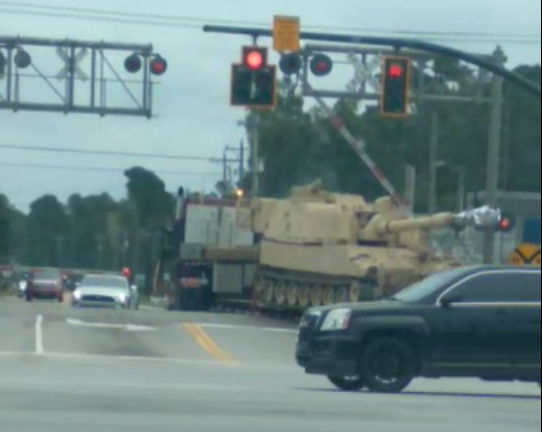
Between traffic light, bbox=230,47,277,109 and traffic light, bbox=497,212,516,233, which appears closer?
traffic light, bbox=230,47,277,109

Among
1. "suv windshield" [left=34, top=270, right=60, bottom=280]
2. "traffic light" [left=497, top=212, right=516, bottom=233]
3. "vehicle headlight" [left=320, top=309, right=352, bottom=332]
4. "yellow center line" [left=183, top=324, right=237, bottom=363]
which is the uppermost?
"traffic light" [left=497, top=212, right=516, bottom=233]

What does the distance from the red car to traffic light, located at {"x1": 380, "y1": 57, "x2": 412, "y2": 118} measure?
3868 cm

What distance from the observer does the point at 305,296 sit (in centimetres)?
4331

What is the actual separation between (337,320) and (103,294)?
29035 millimetres

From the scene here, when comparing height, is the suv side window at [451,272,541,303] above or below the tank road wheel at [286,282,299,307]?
above

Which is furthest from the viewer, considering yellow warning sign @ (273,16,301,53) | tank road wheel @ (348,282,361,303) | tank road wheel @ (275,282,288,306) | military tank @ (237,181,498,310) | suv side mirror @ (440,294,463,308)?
tank road wheel @ (275,282,288,306)

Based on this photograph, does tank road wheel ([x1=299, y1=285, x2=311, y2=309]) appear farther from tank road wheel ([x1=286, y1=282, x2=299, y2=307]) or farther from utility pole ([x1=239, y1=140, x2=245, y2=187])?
utility pole ([x1=239, y1=140, x2=245, y2=187])

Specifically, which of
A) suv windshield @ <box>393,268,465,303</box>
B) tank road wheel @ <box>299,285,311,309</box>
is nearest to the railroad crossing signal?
tank road wheel @ <box>299,285,311,309</box>

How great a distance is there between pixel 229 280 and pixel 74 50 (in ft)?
38.6

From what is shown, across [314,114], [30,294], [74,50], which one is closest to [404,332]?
[74,50]

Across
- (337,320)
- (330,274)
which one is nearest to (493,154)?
(330,274)

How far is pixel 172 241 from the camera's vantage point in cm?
5466

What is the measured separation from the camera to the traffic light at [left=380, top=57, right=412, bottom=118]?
28983 millimetres

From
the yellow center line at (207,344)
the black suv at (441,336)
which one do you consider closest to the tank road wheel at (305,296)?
the yellow center line at (207,344)
